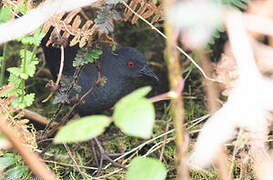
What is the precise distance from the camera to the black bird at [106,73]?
2.85 meters

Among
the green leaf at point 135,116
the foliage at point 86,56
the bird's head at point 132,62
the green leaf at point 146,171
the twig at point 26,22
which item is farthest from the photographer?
the bird's head at point 132,62

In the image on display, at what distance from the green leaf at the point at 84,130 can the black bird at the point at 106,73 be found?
1722 mm

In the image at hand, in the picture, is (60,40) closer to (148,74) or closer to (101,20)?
(101,20)

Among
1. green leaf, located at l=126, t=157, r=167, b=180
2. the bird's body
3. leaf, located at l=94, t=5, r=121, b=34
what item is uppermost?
leaf, located at l=94, t=5, r=121, b=34

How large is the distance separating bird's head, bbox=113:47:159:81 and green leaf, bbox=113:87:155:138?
2.11 m

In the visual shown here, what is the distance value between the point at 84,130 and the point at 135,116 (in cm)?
14

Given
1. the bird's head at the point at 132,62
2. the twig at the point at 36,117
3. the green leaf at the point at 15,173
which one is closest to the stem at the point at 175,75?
the green leaf at the point at 15,173

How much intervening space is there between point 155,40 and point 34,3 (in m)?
1.69

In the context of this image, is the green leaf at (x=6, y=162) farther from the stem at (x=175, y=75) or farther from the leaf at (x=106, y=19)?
the stem at (x=175, y=75)

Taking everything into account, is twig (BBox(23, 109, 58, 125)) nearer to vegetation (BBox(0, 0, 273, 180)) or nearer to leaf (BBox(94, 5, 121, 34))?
vegetation (BBox(0, 0, 273, 180))

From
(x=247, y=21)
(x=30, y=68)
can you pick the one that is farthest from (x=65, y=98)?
(x=247, y=21)

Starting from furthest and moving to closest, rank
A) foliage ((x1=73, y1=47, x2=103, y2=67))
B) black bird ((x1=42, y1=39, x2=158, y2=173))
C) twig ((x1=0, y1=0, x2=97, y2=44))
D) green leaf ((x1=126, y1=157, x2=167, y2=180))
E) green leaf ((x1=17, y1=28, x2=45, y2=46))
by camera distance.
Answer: black bird ((x1=42, y1=39, x2=158, y2=173)) < foliage ((x1=73, y1=47, x2=103, y2=67)) < green leaf ((x1=17, y1=28, x2=45, y2=46)) < twig ((x1=0, y1=0, x2=97, y2=44)) < green leaf ((x1=126, y1=157, x2=167, y2=180))

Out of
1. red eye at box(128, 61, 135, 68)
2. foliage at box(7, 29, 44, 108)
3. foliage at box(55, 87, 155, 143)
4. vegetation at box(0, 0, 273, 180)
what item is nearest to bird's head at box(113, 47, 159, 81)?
red eye at box(128, 61, 135, 68)

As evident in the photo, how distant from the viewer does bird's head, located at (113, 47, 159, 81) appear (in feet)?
10.2
